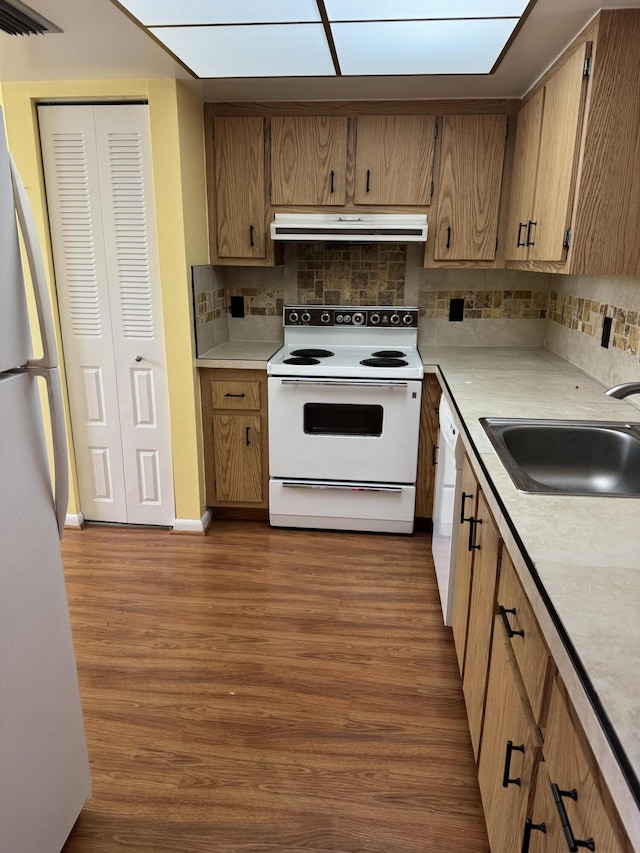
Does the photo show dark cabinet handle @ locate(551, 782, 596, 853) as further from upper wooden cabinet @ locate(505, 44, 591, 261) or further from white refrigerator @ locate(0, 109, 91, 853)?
upper wooden cabinet @ locate(505, 44, 591, 261)

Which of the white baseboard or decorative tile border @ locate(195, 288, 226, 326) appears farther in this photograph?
the white baseboard

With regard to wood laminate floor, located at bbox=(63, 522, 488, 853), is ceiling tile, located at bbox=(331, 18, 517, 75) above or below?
above

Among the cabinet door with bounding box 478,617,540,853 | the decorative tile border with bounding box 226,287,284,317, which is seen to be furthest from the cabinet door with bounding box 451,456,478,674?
the decorative tile border with bounding box 226,287,284,317

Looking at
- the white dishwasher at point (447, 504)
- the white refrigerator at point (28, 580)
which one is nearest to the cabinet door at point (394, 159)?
the white dishwasher at point (447, 504)

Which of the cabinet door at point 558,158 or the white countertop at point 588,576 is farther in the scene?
the cabinet door at point 558,158

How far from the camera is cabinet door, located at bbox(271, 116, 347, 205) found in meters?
2.99

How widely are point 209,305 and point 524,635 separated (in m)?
2.53

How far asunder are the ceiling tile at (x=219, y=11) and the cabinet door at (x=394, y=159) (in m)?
1.11

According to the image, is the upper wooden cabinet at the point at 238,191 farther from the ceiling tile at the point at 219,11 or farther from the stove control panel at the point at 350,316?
the ceiling tile at the point at 219,11

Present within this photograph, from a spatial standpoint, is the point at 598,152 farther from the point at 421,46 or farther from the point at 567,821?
the point at 567,821

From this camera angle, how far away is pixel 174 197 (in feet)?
8.96

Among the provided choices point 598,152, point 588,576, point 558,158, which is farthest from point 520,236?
point 588,576

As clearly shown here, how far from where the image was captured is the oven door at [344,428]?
9.62ft

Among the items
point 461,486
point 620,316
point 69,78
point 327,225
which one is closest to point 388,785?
point 461,486
